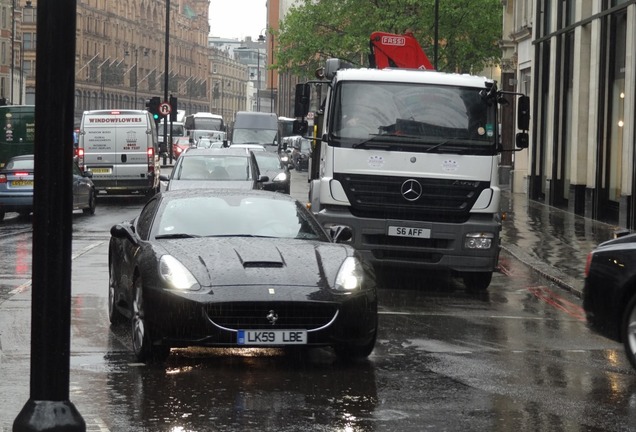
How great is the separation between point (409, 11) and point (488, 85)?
46.9 m

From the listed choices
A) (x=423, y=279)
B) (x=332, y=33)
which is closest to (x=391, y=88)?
(x=423, y=279)

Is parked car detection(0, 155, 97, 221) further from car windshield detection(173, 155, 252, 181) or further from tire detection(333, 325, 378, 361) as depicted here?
tire detection(333, 325, 378, 361)

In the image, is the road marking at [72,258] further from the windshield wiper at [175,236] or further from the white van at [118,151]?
the white van at [118,151]

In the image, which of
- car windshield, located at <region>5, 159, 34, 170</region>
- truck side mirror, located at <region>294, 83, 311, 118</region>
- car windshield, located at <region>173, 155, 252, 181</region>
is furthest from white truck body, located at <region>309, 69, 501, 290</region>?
car windshield, located at <region>5, 159, 34, 170</region>

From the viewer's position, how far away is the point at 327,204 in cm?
1576

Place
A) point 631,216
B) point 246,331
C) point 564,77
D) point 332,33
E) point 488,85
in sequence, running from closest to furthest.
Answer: point 246,331 < point 488,85 < point 631,216 < point 564,77 < point 332,33

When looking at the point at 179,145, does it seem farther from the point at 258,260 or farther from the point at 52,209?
the point at 52,209

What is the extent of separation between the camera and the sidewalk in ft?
59.2

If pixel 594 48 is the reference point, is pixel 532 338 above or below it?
A: below

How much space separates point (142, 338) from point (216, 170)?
15.9 m

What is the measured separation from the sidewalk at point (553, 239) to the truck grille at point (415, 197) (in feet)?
5.96

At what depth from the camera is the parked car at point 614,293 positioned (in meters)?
9.37

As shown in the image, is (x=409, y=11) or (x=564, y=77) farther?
(x=409, y=11)

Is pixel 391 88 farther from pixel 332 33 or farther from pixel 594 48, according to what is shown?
pixel 332 33
